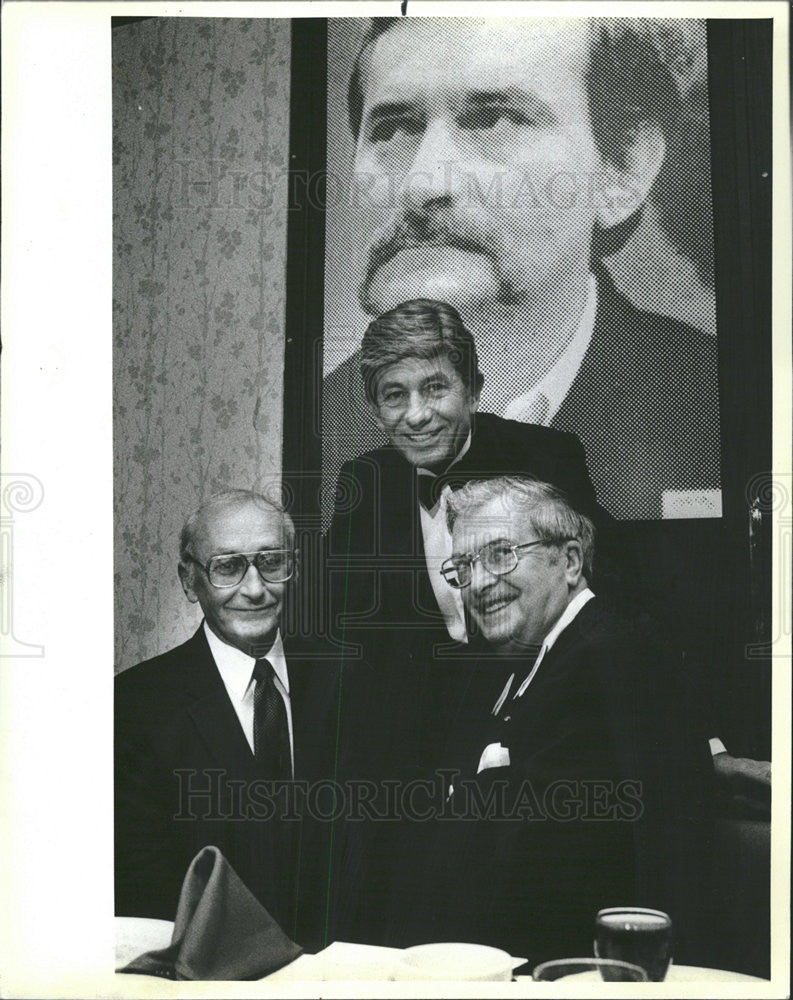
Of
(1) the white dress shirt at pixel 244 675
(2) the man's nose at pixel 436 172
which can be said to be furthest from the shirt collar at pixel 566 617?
(2) the man's nose at pixel 436 172

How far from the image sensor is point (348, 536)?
2.61 meters

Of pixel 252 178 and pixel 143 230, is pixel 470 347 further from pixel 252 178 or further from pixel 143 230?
pixel 143 230

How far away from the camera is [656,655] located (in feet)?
8.48

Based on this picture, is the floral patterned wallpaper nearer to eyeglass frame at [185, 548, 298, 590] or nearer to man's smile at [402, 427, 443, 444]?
eyeglass frame at [185, 548, 298, 590]

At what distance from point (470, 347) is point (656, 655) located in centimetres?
87

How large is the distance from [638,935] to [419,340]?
1519 millimetres

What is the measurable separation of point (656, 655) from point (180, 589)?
3.84ft

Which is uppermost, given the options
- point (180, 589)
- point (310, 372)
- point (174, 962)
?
point (310, 372)

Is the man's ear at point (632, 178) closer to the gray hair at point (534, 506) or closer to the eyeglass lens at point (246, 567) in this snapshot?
the gray hair at point (534, 506)

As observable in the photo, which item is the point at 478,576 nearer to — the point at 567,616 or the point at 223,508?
the point at 567,616

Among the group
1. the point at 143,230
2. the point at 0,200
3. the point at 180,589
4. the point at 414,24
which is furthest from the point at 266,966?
the point at 414,24

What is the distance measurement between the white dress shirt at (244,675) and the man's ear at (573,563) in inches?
28.3

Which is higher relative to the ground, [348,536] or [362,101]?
[362,101]

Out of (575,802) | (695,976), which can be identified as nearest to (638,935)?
(695,976)
